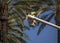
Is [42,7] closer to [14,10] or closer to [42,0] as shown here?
[42,0]

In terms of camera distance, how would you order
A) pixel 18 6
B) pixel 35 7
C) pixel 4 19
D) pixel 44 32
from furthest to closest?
pixel 44 32
pixel 35 7
pixel 18 6
pixel 4 19

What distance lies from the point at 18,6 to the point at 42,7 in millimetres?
763

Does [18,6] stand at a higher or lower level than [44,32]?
higher

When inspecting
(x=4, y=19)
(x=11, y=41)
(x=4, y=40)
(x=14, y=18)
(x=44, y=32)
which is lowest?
(x=44, y=32)

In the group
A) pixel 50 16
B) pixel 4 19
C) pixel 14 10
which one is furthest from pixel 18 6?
pixel 4 19

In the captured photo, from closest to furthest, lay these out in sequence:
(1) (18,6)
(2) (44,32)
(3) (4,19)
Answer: (3) (4,19)
(1) (18,6)
(2) (44,32)

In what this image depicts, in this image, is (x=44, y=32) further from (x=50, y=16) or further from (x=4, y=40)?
(x=4, y=40)

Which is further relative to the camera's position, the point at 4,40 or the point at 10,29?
the point at 10,29

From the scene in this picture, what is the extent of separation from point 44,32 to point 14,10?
157 inches

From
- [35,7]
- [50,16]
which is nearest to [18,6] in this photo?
[35,7]

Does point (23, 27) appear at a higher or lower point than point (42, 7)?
lower

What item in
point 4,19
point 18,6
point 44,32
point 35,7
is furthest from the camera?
point 44,32

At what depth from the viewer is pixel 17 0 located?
6.65 metres

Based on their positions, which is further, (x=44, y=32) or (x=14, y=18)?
(x=44, y=32)
